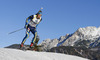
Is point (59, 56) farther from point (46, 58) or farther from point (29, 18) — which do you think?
point (29, 18)

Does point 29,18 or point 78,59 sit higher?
point 29,18

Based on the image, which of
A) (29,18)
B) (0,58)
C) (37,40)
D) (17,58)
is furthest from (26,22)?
(0,58)

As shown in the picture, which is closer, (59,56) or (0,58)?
(0,58)

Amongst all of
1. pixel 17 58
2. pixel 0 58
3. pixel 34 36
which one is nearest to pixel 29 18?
pixel 34 36

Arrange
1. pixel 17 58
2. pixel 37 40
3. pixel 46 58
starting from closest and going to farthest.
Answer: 1. pixel 17 58
2. pixel 46 58
3. pixel 37 40

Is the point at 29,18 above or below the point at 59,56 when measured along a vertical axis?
above

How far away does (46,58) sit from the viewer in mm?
15914

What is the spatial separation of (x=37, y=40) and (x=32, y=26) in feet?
4.85

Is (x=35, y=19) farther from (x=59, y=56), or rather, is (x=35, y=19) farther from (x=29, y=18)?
(x=59, y=56)

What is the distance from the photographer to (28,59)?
1396 centimetres

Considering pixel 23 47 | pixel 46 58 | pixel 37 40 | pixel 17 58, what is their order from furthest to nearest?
pixel 37 40 < pixel 23 47 < pixel 46 58 < pixel 17 58

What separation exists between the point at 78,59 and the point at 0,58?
912cm

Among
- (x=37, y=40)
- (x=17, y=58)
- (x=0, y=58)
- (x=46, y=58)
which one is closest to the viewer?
(x=0, y=58)

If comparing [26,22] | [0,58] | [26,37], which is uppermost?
[26,22]
